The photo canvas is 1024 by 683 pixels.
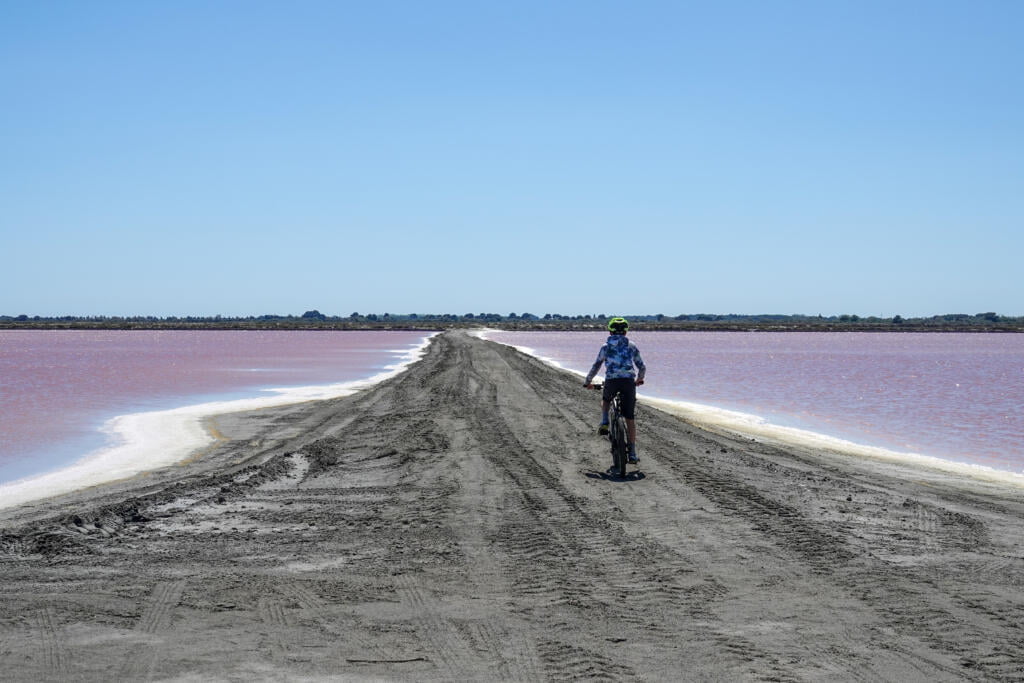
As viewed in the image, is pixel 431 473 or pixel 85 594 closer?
pixel 85 594

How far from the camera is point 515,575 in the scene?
25.5 ft

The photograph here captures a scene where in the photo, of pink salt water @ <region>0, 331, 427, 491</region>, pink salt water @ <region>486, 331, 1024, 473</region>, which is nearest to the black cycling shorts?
pink salt water @ <region>0, 331, 427, 491</region>

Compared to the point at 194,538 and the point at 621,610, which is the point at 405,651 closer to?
the point at 621,610

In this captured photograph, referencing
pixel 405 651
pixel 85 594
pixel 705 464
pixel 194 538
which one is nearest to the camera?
pixel 405 651

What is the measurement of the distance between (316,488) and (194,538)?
314 centimetres

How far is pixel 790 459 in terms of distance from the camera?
16.0 m

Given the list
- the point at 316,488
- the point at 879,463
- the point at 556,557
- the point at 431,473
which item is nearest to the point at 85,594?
the point at 556,557

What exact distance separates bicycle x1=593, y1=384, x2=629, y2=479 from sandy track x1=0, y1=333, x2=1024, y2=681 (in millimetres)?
339

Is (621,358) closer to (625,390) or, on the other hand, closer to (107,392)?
(625,390)

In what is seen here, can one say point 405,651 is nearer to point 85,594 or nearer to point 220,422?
point 85,594

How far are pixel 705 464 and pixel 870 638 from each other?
27.0 feet

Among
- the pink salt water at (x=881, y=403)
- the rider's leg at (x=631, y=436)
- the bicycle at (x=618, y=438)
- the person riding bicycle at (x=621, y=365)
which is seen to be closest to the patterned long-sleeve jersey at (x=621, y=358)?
the person riding bicycle at (x=621, y=365)

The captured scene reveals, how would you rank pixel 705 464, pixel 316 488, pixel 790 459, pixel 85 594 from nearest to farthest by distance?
pixel 85 594, pixel 316 488, pixel 705 464, pixel 790 459

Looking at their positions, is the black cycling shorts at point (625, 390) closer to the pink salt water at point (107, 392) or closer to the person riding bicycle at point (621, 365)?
the person riding bicycle at point (621, 365)
